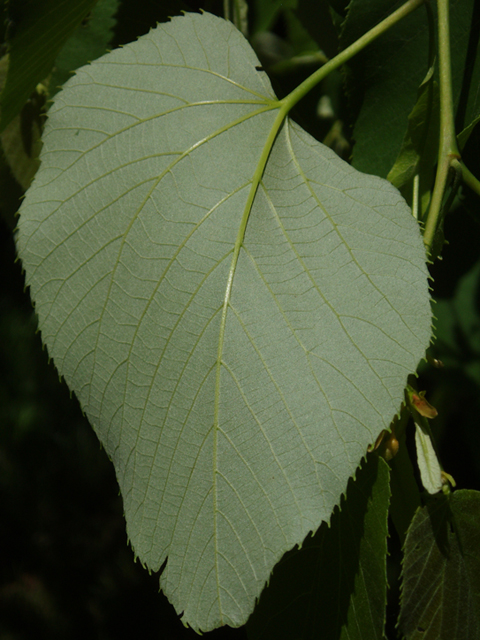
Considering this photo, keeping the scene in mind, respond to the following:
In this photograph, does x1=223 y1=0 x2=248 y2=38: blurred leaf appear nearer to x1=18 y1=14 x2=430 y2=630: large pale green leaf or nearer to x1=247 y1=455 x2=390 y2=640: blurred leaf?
x1=18 y1=14 x2=430 y2=630: large pale green leaf

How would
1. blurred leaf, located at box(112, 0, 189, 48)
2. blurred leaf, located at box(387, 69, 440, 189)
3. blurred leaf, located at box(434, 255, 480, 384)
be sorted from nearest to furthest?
1. blurred leaf, located at box(387, 69, 440, 189)
2. blurred leaf, located at box(112, 0, 189, 48)
3. blurred leaf, located at box(434, 255, 480, 384)

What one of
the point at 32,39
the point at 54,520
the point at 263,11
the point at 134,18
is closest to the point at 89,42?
the point at 134,18

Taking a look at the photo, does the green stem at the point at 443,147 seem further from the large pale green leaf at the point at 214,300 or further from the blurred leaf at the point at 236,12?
the blurred leaf at the point at 236,12

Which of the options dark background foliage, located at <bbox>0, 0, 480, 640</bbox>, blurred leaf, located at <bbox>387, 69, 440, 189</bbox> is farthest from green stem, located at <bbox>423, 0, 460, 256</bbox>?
dark background foliage, located at <bbox>0, 0, 480, 640</bbox>

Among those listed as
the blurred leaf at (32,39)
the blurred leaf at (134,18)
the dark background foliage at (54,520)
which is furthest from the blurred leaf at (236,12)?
the dark background foliage at (54,520)

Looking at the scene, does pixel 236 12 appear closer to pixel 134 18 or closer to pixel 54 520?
pixel 134 18

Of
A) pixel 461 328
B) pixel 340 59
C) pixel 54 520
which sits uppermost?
pixel 340 59

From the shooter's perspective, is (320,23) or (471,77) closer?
(471,77)
